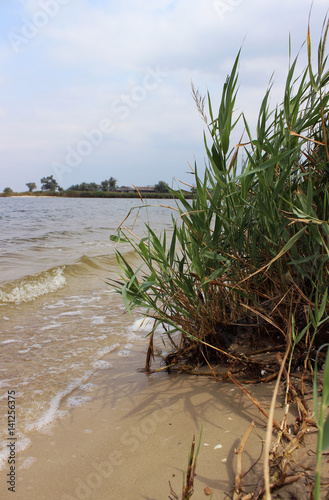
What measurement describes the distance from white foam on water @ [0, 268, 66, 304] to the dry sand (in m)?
3.06

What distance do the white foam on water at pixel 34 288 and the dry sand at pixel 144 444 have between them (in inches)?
120

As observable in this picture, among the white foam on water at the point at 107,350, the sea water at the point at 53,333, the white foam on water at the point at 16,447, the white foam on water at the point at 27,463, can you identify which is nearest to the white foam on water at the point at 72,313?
the sea water at the point at 53,333

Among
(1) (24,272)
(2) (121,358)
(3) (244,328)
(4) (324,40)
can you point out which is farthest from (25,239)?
(4) (324,40)

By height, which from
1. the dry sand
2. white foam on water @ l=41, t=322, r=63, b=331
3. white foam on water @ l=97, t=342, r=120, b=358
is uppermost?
the dry sand

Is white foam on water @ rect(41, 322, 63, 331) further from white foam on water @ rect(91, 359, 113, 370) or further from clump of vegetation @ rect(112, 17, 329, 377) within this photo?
clump of vegetation @ rect(112, 17, 329, 377)

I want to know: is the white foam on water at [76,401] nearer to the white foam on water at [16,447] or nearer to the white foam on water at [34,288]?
the white foam on water at [16,447]

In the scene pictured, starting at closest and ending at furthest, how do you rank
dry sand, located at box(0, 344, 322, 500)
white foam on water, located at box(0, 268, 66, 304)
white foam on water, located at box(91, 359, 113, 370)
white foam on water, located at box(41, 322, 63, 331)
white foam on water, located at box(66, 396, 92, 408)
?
1. dry sand, located at box(0, 344, 322, 500)
2. white foam on water, located at box(66, 396, 92, 408)
3. white foam on water, located at box(91, 359, 113, 370)
4. white foam on water, located at box(41, 322, 63, 331)
5. white foam on water, located at box(0, 268, 66, 304)

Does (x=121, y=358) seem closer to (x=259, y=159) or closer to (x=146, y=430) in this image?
(x=146, y=430)

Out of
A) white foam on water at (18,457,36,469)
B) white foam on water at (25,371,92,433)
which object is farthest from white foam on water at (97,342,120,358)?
white foam on water at (18,457,36,469)

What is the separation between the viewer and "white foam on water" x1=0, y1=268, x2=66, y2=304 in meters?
4.80

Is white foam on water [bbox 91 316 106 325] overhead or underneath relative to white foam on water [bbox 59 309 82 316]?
overhead

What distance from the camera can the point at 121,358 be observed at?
9.38ft

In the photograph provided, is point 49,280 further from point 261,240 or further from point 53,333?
point 261,240

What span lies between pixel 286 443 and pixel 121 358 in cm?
171
